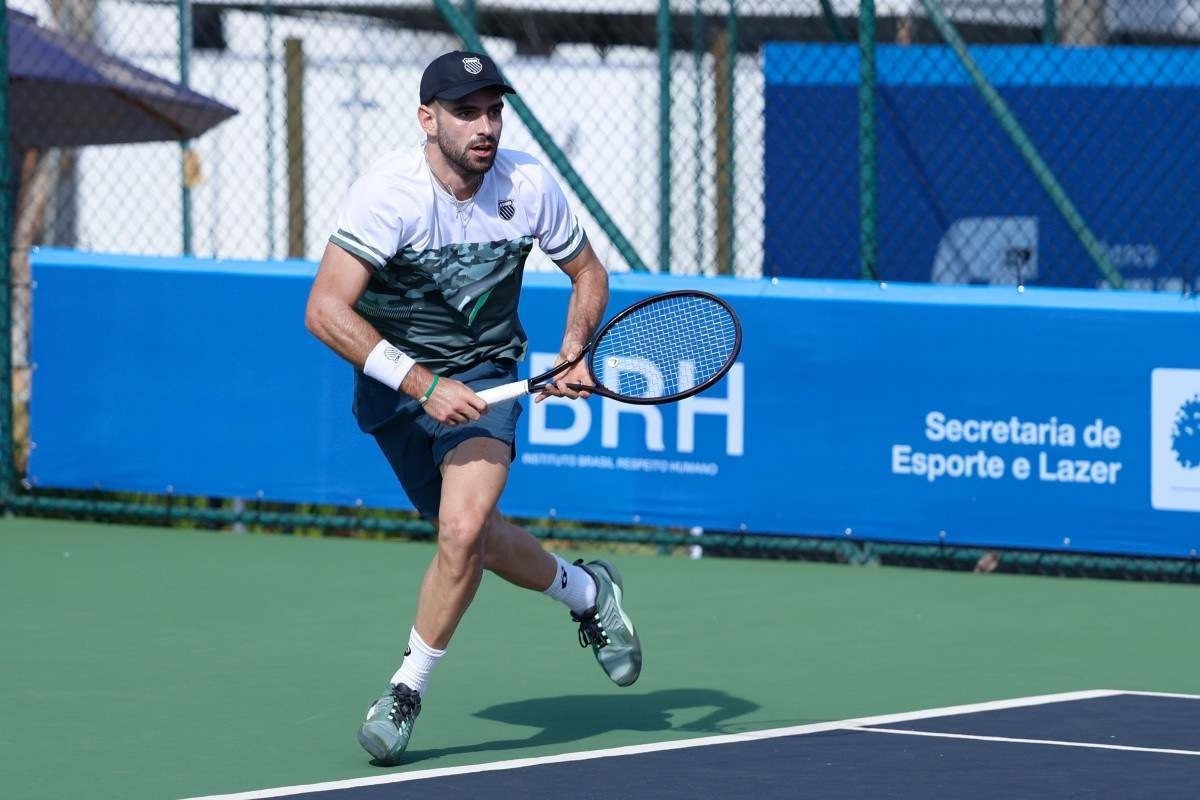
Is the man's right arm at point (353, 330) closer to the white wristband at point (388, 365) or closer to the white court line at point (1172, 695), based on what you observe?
the white wristband at point (388, 365)

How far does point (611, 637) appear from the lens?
21.8 feet

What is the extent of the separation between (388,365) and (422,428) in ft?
1.33

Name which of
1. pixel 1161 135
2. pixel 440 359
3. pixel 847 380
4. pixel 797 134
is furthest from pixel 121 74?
pixel 440 359

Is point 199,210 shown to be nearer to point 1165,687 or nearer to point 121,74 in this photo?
point 121,74

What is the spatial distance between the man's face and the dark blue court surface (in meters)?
1.64

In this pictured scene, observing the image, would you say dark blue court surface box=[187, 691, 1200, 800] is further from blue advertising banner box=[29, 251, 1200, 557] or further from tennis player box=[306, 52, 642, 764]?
blue advertising banner box=[29, 251, 1200, 557]

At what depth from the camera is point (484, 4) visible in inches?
749

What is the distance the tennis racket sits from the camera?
618 cm

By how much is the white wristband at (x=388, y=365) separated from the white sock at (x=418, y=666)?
0.69 meters

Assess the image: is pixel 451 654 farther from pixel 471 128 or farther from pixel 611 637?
pixel 471 128

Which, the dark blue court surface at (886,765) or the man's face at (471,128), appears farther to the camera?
the man's face at (471,128)

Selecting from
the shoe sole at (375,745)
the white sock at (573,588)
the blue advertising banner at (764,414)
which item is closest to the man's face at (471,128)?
the white sock at (573,588)

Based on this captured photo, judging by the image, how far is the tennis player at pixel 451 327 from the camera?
5.95m

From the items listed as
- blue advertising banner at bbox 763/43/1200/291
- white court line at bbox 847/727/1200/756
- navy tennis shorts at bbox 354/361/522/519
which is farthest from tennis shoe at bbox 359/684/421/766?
blue advertising banner at bbox 763/43/1200/291
